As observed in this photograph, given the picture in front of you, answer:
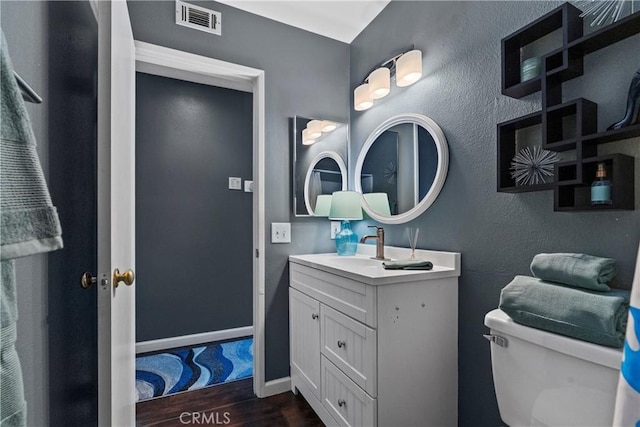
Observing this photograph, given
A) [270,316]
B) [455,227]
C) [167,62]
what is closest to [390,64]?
[455,227]

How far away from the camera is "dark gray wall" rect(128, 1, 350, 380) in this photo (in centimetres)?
195

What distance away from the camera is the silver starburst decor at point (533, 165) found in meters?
1.14

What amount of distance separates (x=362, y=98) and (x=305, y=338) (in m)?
1.57

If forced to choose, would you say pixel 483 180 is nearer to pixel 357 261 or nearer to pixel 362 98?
pixel 357 261

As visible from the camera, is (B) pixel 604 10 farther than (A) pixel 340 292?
No

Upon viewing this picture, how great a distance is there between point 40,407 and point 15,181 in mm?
641

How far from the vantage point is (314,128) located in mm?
2174

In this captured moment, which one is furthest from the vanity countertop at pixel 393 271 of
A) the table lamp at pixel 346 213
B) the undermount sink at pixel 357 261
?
the table lamp at pixel 346 213

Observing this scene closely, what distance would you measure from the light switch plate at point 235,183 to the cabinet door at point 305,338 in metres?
1.33

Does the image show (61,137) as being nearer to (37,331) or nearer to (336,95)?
(37,331)

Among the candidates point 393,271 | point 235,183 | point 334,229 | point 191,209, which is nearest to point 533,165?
point 393,271

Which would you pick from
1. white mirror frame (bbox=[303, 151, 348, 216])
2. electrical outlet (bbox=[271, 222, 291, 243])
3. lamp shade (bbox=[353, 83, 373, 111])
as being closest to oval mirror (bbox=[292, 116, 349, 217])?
white mirror frame (bbox=[303, 151, 348, 216])

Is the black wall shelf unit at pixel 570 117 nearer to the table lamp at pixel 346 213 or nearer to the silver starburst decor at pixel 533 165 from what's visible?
the silver starburst decor at pixel 533 165

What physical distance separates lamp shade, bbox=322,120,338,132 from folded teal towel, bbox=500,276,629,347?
157 cm
